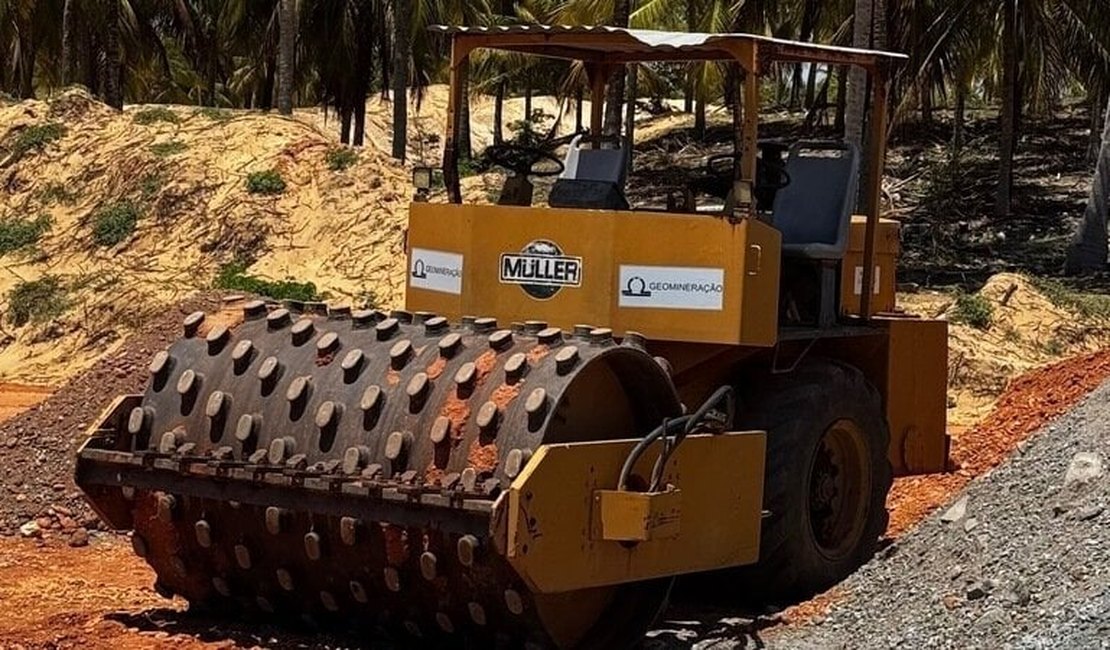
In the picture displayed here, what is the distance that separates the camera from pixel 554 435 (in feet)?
21.9

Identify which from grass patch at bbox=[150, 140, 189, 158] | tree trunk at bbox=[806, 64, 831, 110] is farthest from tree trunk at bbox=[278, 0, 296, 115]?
tree trunk at bbox=[806, 64, 831, 110]

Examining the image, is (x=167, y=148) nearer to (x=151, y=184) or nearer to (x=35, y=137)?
(x=151, y=184)

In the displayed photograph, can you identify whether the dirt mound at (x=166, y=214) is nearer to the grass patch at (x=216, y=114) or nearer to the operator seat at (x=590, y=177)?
the grass patch at (x=216, y=114)

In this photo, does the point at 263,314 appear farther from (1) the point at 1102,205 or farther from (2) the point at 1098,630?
(1) the point at 1102,205

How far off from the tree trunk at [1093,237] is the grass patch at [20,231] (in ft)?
43.6

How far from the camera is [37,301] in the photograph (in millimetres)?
20016

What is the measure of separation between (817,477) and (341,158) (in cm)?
1402

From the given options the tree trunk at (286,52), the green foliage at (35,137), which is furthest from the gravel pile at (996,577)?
the tree trunk at (286,52)

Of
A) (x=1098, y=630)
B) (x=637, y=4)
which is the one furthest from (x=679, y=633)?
(x=637, y=4)

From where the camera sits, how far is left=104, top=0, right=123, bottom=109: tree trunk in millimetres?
34125

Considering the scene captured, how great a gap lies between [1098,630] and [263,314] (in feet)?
12.1

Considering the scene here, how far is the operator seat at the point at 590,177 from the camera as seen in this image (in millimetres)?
8094

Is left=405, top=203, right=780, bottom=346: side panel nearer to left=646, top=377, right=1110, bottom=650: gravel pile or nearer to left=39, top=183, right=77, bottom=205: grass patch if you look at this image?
left=646, top=377, right=1110, bottom=650: gravel pile

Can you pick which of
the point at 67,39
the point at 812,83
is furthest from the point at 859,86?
the point at 67,39
